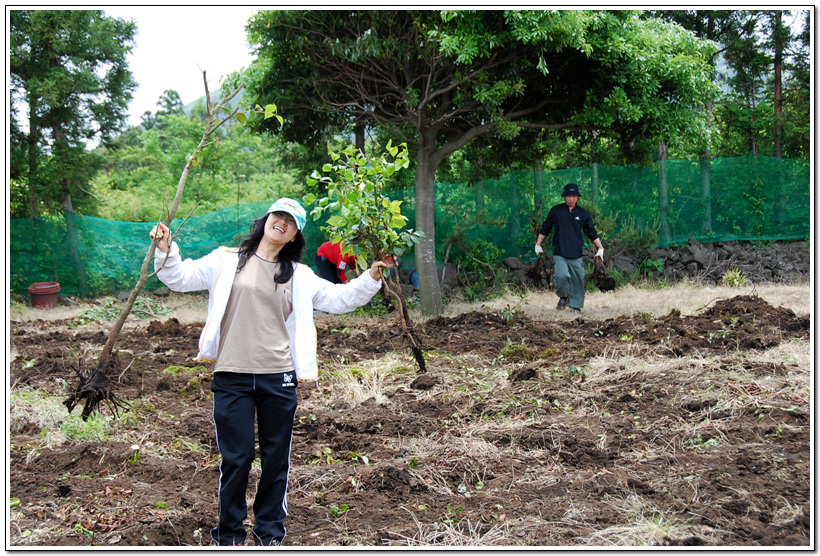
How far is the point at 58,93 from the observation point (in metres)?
10.8

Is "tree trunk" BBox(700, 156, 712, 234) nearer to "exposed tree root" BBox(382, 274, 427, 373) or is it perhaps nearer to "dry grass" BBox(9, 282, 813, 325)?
"dry grass" BBox(9, 282, 813, 325)

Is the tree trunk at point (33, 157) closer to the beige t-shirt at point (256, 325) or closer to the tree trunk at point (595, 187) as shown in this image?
the tree trunk at point (595, 187)

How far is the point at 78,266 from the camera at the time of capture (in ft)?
37.0

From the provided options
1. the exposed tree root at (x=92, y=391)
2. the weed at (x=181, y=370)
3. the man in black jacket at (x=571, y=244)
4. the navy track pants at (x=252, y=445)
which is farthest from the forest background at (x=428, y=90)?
the navy track pants at (x=252, y=445)

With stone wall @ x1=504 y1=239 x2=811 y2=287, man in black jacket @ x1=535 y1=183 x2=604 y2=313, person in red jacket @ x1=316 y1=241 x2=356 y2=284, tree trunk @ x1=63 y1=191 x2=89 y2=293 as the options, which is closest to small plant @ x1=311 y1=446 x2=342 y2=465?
person in red jacket @ x1=316 y1=241 x2=356 y2=284

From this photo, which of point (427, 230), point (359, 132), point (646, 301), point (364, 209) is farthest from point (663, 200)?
point (364, 209)

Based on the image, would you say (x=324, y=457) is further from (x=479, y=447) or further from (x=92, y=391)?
(x=92, y=391)

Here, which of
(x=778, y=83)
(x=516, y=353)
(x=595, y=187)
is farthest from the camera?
(x=778, y=83)

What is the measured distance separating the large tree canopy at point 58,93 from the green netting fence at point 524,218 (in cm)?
69

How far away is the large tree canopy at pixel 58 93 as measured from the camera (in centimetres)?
1097

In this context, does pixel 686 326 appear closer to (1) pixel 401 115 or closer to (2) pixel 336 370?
(2) pixel 336 370

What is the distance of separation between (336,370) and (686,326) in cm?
364

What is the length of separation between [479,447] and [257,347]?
1.61 metres

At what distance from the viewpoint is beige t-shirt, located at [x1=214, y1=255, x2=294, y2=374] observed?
271 cm
